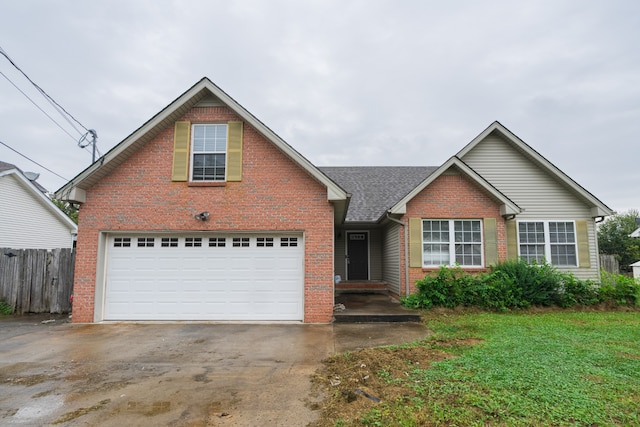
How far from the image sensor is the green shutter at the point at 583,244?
1179cm

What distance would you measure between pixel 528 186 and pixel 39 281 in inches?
650

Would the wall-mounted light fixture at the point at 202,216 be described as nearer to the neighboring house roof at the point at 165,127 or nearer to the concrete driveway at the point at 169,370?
the neighboring house roof at the point at 165,127

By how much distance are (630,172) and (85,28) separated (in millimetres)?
44649

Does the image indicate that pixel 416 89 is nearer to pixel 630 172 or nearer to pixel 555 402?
pixel 555 402

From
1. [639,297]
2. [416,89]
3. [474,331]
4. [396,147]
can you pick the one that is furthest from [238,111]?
[396,147]

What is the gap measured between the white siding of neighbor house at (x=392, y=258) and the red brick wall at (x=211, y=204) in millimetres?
3588

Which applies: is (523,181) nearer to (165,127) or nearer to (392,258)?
(392,258)

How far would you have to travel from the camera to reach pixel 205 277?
905 cm

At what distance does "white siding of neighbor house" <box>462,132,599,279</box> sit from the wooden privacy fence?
548 inches

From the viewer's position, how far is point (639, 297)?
34.4 feet

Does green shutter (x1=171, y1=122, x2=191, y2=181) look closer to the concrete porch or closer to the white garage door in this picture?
the white garage door

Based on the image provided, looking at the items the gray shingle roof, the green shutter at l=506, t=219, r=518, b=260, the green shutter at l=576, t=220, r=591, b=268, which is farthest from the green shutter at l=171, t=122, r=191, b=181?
the green shutter at l=576, t=220, r=591, b=268

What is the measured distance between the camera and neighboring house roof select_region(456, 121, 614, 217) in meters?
11.8

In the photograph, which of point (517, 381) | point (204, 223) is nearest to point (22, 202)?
point (204, 223)
